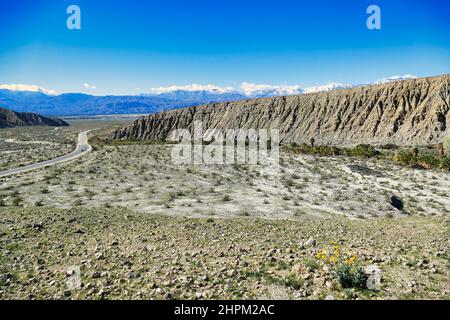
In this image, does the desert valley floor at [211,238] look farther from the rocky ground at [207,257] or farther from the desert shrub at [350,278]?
the desert shrub at [350,278]

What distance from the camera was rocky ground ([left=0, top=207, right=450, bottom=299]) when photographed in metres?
7.34

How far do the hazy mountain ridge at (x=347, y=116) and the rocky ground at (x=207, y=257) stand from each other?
59.4 metres

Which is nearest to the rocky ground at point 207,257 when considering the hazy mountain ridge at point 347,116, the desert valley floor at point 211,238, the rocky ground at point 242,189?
the desert valley floor at point 211,238

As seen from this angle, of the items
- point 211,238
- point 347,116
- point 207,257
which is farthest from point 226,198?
point 347,116

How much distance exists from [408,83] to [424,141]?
19008 millimetres

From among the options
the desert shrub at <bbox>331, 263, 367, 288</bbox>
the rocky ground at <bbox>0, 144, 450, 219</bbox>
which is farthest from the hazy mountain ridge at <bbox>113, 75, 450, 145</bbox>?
the desert shrub at <bbox>331, 263, 367, 288</bbox>

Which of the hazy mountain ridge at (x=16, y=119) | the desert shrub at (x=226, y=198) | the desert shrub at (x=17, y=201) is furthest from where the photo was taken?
the hazy mountain ridge at (x=16, y=119)

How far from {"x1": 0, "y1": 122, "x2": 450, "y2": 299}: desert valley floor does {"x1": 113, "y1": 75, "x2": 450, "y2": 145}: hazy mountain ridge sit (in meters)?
45.7

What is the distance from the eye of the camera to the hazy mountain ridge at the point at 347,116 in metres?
64.9
